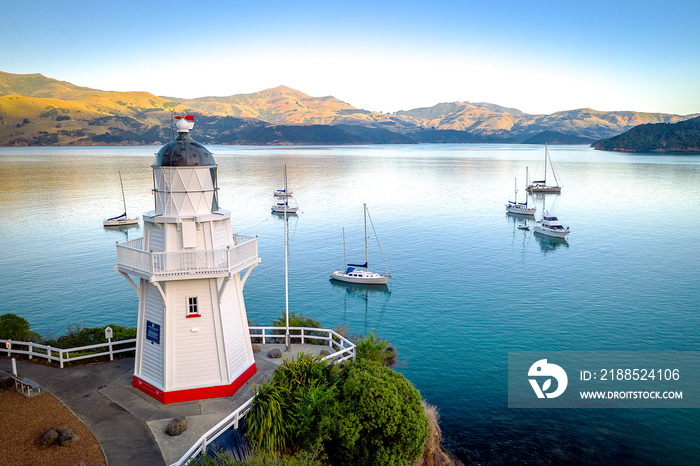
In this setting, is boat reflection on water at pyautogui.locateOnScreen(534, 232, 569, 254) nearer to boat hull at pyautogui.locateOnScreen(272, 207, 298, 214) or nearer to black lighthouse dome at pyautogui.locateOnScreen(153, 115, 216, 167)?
boat hull at pyautogui.locateOnScreen(272, 207, 298, 214)

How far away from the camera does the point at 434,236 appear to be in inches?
2453

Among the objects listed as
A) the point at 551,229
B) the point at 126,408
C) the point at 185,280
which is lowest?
the point at 126,408

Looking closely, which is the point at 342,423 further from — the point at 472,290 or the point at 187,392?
the point at 472,290

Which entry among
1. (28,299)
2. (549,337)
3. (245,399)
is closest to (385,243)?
(549,337)

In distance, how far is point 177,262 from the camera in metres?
15.7

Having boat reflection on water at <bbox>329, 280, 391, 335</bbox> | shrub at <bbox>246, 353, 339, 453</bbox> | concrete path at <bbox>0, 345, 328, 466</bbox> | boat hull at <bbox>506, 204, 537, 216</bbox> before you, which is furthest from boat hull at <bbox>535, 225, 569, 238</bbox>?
shrub at <bbox>246, 353, 339, 453</bbox>

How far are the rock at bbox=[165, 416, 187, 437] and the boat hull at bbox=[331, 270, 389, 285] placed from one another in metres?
29.9

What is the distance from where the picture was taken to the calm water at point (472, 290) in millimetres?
21719

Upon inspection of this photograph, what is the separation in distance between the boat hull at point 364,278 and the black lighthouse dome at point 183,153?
95.2 feet

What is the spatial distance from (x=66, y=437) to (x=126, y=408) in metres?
2.29

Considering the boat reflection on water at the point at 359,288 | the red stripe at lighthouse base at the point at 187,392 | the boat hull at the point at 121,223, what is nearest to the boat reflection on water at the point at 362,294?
the boat reflection on water at the point at 359,288

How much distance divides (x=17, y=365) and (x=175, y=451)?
10.6 metres

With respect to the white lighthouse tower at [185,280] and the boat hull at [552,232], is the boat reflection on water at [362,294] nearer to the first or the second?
the white lighthouse tower at [185,280]

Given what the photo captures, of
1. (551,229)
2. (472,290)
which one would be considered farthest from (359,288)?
(551,229)
